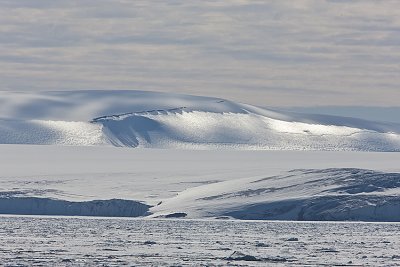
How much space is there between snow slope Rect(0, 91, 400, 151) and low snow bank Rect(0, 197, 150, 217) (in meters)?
44.3

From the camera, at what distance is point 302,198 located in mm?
83688

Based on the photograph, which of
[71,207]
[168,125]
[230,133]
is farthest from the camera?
[230,133]

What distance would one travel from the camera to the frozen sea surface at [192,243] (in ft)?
143

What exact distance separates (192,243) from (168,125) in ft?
306

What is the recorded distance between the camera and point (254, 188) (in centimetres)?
8906

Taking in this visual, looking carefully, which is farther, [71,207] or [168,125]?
[168,125]

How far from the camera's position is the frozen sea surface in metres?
43.4

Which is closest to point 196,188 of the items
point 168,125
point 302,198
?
point 302,198

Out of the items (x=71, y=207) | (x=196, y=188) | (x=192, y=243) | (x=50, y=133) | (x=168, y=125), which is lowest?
(x=192, y=243)

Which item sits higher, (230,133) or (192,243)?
(230,133)

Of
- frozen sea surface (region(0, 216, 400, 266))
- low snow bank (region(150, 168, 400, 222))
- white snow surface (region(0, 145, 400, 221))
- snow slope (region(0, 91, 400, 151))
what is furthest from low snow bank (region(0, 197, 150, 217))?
snow slope (region(0, 91, 400, 151))

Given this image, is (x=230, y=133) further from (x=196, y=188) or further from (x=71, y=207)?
(x=71, y=207)

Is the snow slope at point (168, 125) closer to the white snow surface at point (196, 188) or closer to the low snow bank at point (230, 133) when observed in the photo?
the low snow bank at point (230, 133)

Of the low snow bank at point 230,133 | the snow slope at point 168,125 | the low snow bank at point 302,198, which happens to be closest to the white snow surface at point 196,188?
the low snow bank at point 302,198
